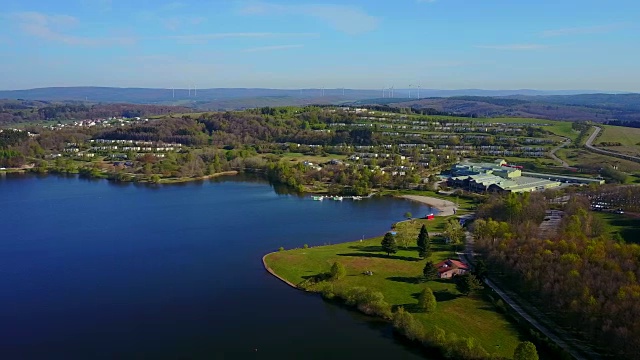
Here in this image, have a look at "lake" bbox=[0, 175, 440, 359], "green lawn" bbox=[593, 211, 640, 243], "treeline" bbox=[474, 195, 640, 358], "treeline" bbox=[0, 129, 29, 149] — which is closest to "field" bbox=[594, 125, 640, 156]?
"green lawn" bbox=[593, 211, 640, 243]

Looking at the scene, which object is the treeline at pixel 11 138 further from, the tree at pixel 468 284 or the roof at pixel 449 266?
the tree at pixel 468 284

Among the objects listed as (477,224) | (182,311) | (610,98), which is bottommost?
(182,311)

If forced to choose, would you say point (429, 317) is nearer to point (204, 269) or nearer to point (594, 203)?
point (204, 269)

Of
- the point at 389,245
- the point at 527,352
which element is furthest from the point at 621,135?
the point at 527,352

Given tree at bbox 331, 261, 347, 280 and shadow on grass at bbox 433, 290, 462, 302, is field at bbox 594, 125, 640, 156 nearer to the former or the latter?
shadow on grass at bbox 433, 290, 462, 302

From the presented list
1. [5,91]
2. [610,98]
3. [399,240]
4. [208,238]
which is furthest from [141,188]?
[5,91]

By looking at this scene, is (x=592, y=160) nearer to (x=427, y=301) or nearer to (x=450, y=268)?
(x=450, y=268)
